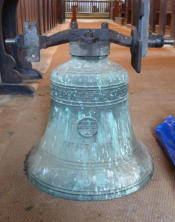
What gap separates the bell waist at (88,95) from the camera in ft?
4.72

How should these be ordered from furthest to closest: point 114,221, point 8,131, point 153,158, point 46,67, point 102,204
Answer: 1. point 46,67
2. point 8,131
3. point 153,158
4. point 102,204
5. point 114,221

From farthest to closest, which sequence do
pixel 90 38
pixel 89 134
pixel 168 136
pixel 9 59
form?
1. pixel 9 59
2. pixel 168 136
3. pixel 89 134
4. pixel 90 38

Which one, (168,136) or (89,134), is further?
(168,136)

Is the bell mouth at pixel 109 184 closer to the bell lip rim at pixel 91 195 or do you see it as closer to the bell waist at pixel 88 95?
Result: the bell lip rim at pixel 91 195

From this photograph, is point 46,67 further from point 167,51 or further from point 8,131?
point 167,51

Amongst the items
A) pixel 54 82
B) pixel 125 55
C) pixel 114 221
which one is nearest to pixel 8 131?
pixel 54 82

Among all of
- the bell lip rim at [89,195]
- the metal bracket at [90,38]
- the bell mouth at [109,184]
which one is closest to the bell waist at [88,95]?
the metal bracket at [90,38]

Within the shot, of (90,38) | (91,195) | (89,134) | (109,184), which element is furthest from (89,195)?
(90,38)

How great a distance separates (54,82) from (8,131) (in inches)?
40.9

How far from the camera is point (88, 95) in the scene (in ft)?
4.72

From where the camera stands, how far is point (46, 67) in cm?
461

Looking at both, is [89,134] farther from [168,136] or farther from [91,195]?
[168,136]

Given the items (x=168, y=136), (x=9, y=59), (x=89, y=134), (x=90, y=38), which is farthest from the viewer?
(x=9, y=59)

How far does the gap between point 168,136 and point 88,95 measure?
92 centimetres
